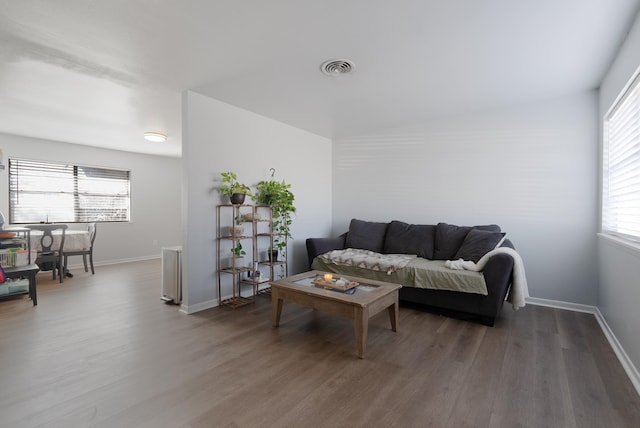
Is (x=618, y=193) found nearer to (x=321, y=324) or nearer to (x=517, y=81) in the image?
(x=517, y=81)

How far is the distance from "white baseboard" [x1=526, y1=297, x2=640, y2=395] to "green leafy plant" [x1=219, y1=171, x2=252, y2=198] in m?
3.48

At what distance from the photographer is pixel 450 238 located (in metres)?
3.79

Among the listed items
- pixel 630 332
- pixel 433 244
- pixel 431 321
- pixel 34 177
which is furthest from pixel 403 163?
pixel 34 177

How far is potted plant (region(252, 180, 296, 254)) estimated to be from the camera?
3912 mm

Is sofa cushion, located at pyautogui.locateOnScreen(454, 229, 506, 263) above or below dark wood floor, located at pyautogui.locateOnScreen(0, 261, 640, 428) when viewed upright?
above

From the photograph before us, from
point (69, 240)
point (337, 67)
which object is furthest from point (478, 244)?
point (69, 240)

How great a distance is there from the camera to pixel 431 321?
9.87 ft

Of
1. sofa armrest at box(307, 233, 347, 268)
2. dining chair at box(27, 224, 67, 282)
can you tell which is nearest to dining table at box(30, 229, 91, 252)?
dining chair at box(27, 224, 67, 282)

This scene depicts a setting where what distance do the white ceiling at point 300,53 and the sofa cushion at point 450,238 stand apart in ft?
4.86

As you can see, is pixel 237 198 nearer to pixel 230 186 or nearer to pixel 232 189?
pixel 232 189

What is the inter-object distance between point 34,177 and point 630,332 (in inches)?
307

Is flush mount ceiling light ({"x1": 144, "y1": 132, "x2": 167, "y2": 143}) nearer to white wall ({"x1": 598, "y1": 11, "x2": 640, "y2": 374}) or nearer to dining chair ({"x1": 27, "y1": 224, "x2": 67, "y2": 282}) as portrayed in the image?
dining chair ({"x1": 27, "y1": 224, "x2": 67, "y2": 282})

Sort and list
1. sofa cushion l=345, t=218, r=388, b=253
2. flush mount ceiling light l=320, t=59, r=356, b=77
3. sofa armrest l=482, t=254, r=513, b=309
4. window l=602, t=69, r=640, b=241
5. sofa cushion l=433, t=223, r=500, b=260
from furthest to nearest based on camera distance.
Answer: sofa cushion l=345, t=218, r=388, b=253, sofa cushion l=433, t=223, r=500, b=260, sofa armrest l=482, t=254, r=513, b=309, flush mount ceiling light l=320, t=59, r=356, b=77, window l=602, t=69, r=640, b=241

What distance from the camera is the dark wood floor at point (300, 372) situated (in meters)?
1.61
